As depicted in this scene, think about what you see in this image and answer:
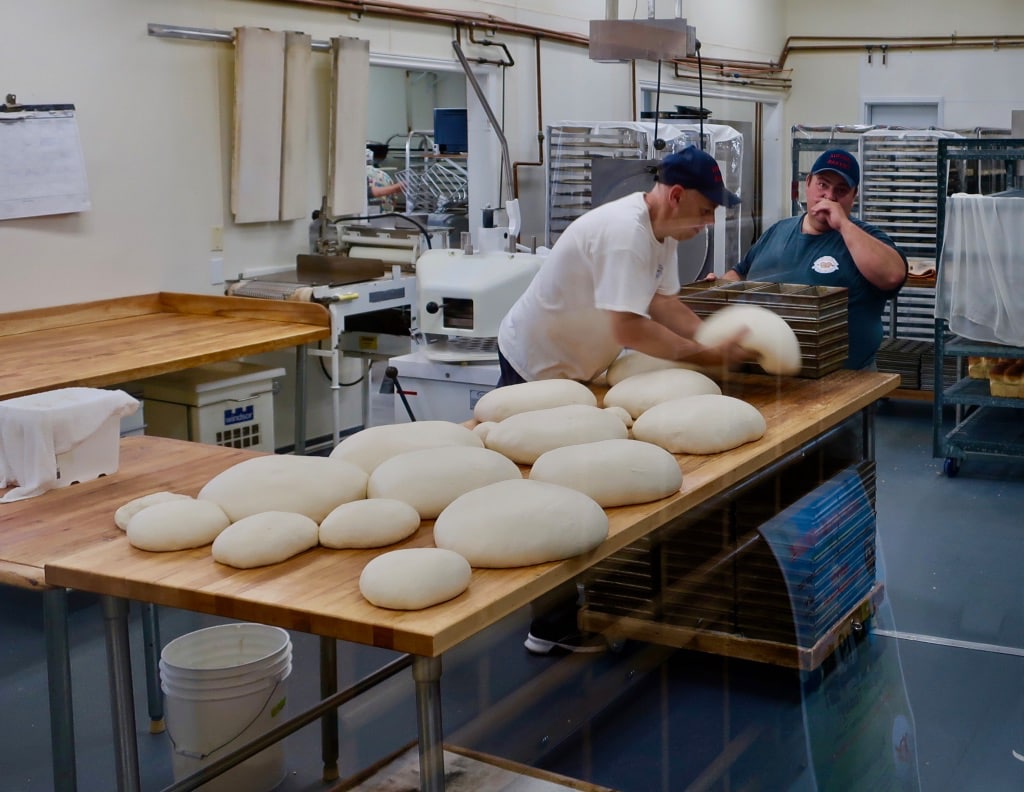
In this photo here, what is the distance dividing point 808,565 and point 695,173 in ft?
1.43

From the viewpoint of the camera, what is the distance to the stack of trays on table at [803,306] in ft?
3.99

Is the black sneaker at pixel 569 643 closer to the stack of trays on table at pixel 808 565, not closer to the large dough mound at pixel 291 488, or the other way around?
the stack of trays on table at pixel 808 565

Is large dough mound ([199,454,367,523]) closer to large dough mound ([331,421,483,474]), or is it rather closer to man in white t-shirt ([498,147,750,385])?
large dough mound ([331,421,483,474])

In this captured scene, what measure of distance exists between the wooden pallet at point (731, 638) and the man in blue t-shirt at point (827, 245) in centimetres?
37

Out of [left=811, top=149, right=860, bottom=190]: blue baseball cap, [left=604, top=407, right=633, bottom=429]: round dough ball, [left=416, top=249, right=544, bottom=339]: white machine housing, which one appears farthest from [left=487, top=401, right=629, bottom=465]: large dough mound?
[left=811, top=149, right=860, bottom=190]: blue baseball cap

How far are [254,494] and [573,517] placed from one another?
37 cm

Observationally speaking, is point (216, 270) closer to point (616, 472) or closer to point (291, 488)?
point (291, 488)

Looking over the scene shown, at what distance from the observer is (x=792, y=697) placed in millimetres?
1214

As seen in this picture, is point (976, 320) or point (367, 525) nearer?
point (367, 525)

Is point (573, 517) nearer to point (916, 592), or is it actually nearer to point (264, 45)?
point (916, 592)

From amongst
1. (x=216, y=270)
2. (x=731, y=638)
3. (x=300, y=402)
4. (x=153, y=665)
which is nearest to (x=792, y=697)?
(x=731, y=638)

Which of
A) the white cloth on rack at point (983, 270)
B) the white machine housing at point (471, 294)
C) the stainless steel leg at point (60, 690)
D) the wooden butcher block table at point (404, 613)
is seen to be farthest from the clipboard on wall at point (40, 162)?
the white cloth on rack at point (983, 270)

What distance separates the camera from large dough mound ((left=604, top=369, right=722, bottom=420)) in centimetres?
127

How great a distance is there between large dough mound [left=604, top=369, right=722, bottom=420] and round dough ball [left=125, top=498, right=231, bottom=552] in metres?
0.47
